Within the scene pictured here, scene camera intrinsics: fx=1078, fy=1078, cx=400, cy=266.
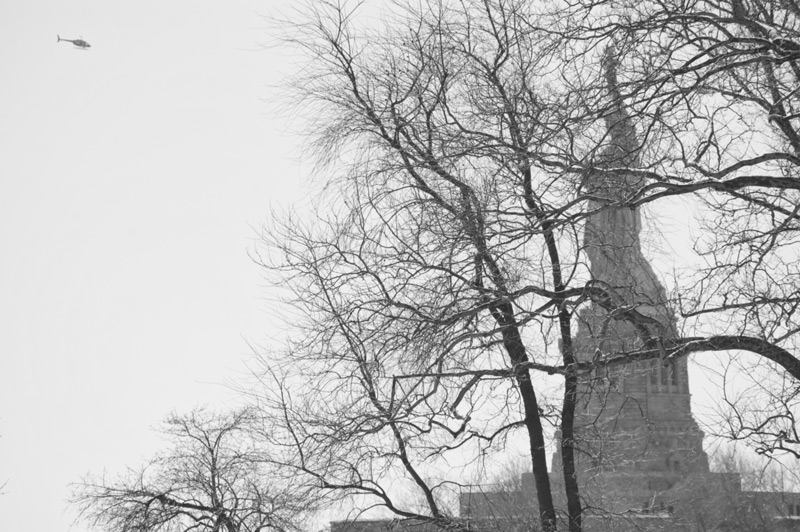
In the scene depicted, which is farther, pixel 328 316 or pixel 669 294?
pixel 328 316

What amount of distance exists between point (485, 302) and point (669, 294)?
1.57 metres

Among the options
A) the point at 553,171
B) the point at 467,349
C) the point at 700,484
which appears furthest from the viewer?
the point at 700,484

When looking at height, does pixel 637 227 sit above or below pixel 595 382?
above

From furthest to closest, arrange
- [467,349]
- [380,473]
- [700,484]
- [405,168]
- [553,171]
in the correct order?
[700,484]
[380,473]
[405,168]
[467,349]
[553,171]

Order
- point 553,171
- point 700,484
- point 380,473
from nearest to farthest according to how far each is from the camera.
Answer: point 553,171
point 380,473
point 700,484

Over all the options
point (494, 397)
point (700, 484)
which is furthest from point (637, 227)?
point (700, 484)

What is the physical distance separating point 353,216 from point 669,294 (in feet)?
9.93

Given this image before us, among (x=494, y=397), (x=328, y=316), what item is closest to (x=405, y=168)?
(x=328, y=316)

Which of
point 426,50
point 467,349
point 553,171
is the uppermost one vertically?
point 426,50

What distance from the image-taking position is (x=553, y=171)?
880 centimetres

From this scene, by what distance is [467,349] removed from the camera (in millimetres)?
9758

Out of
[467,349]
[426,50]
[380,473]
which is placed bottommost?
[380,473]

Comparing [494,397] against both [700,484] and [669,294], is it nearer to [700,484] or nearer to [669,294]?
[669,294]

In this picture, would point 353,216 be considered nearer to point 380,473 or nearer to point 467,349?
point 467,349
